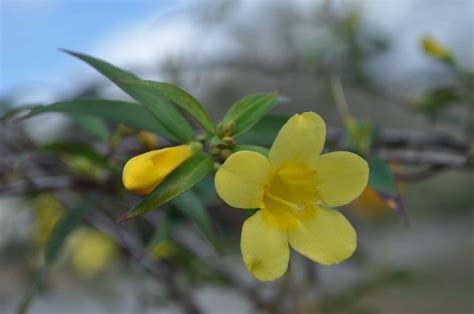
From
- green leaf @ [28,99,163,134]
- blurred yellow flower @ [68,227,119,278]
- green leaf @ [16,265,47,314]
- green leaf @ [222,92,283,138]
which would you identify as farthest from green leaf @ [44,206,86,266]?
blurred yellow flower @ [68,227,119,278]

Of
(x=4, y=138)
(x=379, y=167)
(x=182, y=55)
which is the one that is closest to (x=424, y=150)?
(x=379, y=167)

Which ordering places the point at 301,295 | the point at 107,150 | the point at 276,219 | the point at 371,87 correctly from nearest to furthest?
the point at 276,219 → the point at 107,150 → the point at 301,295 → the point at 371,87

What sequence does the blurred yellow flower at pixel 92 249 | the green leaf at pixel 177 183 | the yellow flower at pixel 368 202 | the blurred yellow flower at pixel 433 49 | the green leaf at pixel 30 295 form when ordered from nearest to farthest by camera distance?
1. the green leaf at pixel 177 183
2. the green leaf at pixel 30 295
3. the blurred yellow flower at pixel 433 49
4. the yellow flower at pixel 368 202
5. the blurred yellow flower at pixel 92 249

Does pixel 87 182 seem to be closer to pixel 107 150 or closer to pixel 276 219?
pixel 107 150

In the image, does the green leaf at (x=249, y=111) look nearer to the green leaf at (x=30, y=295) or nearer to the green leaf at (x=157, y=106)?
the green leaf at (x=157, y=106)

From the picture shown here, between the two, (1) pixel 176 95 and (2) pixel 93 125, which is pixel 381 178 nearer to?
(1) pixel 176 95

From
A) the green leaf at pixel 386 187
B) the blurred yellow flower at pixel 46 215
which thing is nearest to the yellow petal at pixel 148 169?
the green leaf at pixel 386 187

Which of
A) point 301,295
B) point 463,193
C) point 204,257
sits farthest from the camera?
point 463,193
